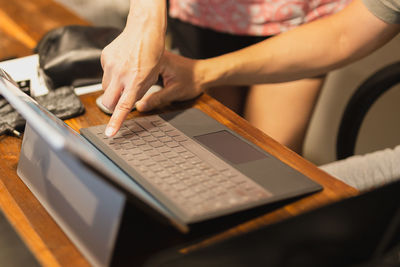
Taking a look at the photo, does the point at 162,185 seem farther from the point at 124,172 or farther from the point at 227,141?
the point at 227,141

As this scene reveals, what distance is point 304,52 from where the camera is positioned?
1.01 metres

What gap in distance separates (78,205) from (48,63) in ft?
1.54

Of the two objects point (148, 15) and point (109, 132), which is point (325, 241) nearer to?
point (109, 132)

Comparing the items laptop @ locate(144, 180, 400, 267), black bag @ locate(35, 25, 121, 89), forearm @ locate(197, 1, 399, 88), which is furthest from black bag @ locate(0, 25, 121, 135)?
laptop @ locate(144, 180, 400, 267)

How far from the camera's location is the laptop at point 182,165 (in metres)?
0.57

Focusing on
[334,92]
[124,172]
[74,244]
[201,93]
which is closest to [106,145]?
[124,172]

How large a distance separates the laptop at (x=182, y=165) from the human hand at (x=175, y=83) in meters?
0.06

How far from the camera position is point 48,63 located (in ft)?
3.13

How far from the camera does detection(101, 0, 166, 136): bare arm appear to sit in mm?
808

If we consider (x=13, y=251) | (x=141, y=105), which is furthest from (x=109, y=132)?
(x=13, y=251)

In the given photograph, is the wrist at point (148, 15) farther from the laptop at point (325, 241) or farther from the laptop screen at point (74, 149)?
the laptop at point (325, 241)

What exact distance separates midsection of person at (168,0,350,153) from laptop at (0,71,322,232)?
512mm

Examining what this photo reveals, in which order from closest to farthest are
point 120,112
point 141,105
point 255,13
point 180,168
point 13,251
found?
point 13,251, point 180,168, point 120,112, point 141,105, point 255,13

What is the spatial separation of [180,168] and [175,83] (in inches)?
11.0
